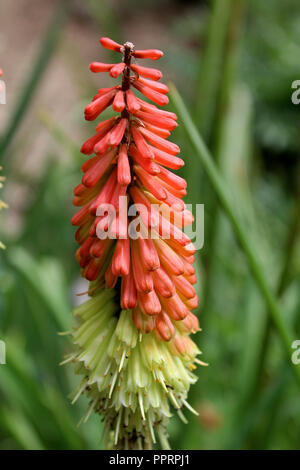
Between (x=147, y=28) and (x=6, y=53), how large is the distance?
103 inches

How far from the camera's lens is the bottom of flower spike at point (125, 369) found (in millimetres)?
1079

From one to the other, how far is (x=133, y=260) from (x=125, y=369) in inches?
8.7

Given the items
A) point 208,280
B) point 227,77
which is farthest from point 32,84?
point 208,280

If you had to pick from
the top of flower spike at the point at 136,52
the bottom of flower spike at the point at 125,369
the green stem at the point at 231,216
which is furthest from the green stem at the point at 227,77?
the top of flower spike at the point at 136,52

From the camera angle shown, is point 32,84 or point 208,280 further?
point 32,84

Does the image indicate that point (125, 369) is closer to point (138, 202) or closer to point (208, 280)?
point (138, 202)

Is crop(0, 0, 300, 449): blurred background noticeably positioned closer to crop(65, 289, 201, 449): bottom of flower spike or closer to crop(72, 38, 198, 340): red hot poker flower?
crop(65, 289, 201, 449): bottom of flower spike

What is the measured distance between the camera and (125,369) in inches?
43.1

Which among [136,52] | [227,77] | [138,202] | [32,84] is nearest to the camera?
[136,52]

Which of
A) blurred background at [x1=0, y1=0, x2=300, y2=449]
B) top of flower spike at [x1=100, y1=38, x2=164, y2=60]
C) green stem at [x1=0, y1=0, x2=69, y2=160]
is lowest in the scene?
blurred background at [x1=0, y1=0, x2=300, y2=449]

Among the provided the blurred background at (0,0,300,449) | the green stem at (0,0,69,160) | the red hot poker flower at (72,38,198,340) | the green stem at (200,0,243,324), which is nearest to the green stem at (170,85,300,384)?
the red hot poker flower at (72,38,198,340)

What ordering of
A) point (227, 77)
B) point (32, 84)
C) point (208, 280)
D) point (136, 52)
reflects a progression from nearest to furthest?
point (136, 52)
point (227, 77)
point (208, 280)
point (32, 84)

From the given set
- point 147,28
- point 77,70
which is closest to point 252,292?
point 77,70

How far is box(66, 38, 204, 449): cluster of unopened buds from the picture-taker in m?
0.97
